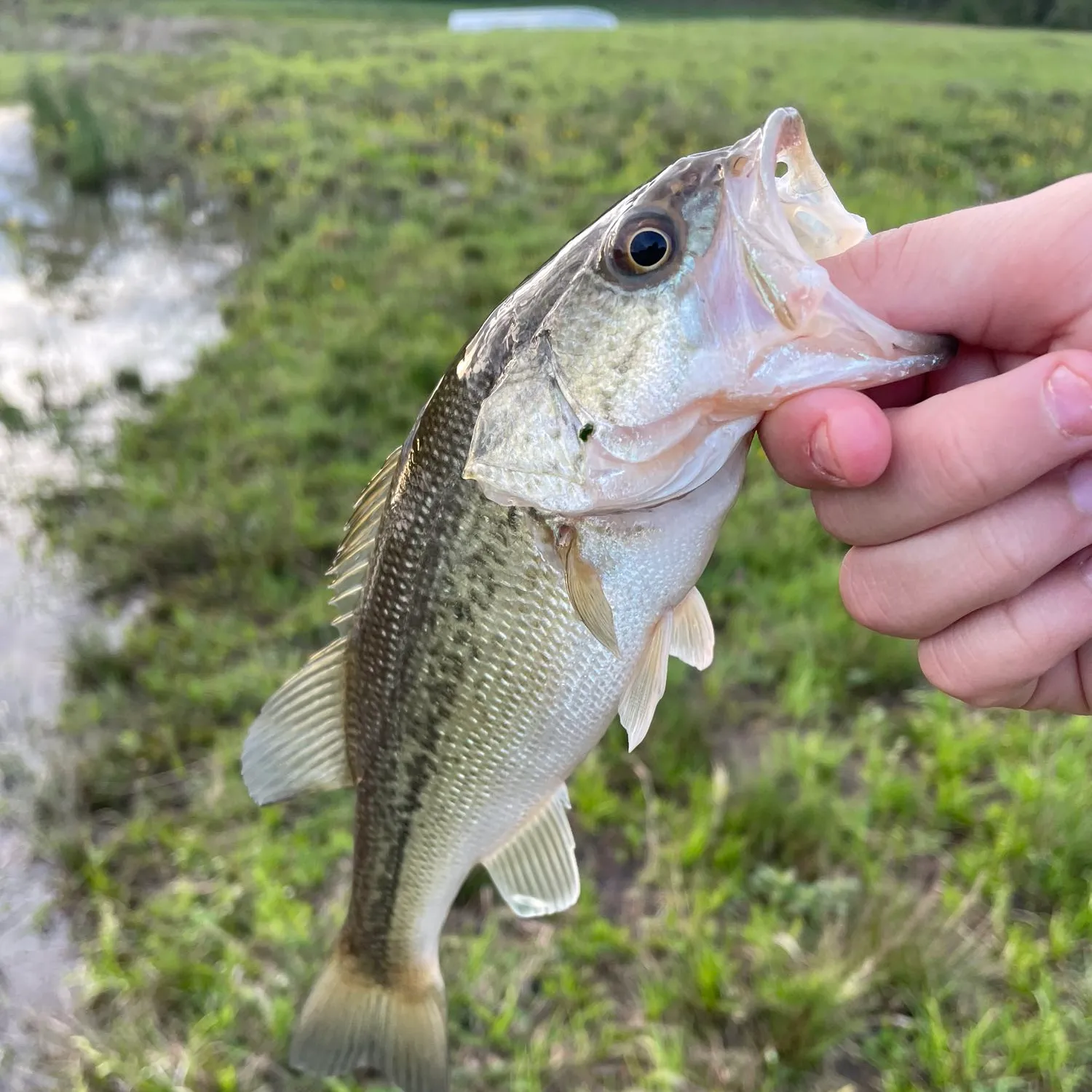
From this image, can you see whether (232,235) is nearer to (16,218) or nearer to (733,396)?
(16,218)

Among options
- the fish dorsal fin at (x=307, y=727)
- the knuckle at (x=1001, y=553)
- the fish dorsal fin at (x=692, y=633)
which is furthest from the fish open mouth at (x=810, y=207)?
the fish dorsal fin at (x=307, y=727)

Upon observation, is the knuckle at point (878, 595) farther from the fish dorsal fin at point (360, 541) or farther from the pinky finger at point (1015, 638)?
the fish dorsal fin at point (360, 541)

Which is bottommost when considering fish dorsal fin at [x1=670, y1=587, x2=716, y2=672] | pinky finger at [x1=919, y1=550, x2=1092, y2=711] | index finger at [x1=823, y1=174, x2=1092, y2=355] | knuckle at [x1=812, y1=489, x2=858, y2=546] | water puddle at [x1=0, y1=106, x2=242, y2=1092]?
water puddle at [x1=0, y1=106, x2=242, y2=1092]

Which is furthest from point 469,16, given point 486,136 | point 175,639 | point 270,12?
point 175,639

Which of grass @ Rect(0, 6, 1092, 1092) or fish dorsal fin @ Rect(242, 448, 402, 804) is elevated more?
fish dorsal fin @ Rect(242, 448, 402, 804)

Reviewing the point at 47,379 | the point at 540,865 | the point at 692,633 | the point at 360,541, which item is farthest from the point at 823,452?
the point at 47,379

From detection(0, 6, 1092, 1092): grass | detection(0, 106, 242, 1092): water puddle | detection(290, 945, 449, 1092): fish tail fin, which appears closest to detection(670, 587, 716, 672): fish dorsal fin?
detection(290, 945, 449, 1092): fish tail fin

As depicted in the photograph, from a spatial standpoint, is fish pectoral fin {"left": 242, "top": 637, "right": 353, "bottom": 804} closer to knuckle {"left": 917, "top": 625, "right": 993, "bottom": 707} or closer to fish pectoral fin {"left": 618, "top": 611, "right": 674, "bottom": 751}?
fish pectoral fin {"left": 618, "top": 611, "right": 674, "bottom": 751}
